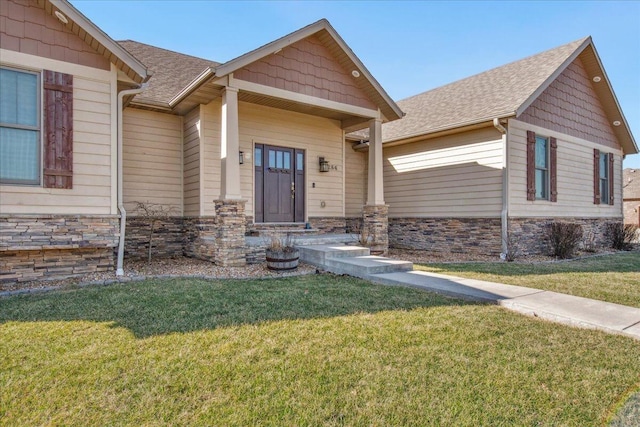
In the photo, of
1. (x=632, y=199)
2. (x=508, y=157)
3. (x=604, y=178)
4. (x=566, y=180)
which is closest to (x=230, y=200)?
(x=508, y=157)

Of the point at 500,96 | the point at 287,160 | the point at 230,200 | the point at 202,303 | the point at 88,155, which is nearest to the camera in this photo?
the point at 202,303

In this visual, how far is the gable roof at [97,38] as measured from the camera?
5717mm

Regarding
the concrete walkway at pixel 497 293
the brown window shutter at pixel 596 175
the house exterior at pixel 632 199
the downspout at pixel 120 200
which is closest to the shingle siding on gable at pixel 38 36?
the downspout at pixel 120 200

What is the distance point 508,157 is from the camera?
9500 mm

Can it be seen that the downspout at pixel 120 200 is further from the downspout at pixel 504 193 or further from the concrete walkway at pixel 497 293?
the downspout at pixel 504 193

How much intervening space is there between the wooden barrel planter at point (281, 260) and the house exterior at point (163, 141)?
73cm

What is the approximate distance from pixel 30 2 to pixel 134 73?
1.62 metres

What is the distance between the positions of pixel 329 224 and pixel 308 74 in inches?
160

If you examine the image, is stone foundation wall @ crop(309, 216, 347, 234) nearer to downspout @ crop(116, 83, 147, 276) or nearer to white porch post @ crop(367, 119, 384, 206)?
white porch post @ crop(367, 119, 384, 206)

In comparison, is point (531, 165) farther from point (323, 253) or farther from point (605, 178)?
point (323, 253)

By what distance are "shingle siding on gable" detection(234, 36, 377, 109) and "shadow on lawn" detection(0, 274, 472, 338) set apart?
4.33 m

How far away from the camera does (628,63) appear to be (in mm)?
15992

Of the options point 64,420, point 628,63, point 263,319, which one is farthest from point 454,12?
point 64,420

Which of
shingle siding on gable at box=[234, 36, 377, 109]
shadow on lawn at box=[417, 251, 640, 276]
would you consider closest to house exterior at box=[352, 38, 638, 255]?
shadow on lawn at box=[417, 251, 640, 276]
